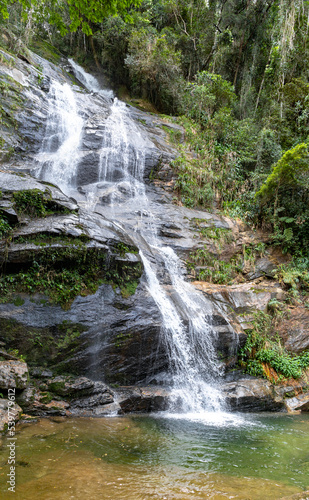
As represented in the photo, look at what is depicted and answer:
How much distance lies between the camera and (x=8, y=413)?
15.1ft

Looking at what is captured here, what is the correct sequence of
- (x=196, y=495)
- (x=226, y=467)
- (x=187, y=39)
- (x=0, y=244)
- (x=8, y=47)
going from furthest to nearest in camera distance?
1. (x=187, y=39)
2. (x=8, y=47)
3. (x=0, y=244)
4. (x=226, y=467)
5. (x=196, y=495)

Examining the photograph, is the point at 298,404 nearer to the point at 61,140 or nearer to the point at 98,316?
the point at 98,316

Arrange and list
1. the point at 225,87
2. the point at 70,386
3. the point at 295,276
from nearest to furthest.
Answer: the point at 70,386 < the point at 295,276 < the point at 225,87

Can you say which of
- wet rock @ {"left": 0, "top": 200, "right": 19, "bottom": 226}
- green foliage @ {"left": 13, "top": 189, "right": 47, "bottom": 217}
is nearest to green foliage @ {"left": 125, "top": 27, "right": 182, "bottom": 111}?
green foliage @ {"left": 13, "top": 189, "right": 47, "bottom": 217}

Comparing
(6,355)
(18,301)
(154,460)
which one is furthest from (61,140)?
(154,460)

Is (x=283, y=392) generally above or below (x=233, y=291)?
below

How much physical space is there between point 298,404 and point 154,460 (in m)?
5.13

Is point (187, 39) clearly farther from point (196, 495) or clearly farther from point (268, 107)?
point (196, 495)

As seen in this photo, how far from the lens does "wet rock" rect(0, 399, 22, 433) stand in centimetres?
432

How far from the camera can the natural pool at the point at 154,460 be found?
3.08 m

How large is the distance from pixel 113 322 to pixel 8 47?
14805mm

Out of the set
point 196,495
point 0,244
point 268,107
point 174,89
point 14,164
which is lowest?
point 196,495

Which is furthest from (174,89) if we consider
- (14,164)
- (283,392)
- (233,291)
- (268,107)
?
(283,392)

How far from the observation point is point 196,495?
3066 mm
